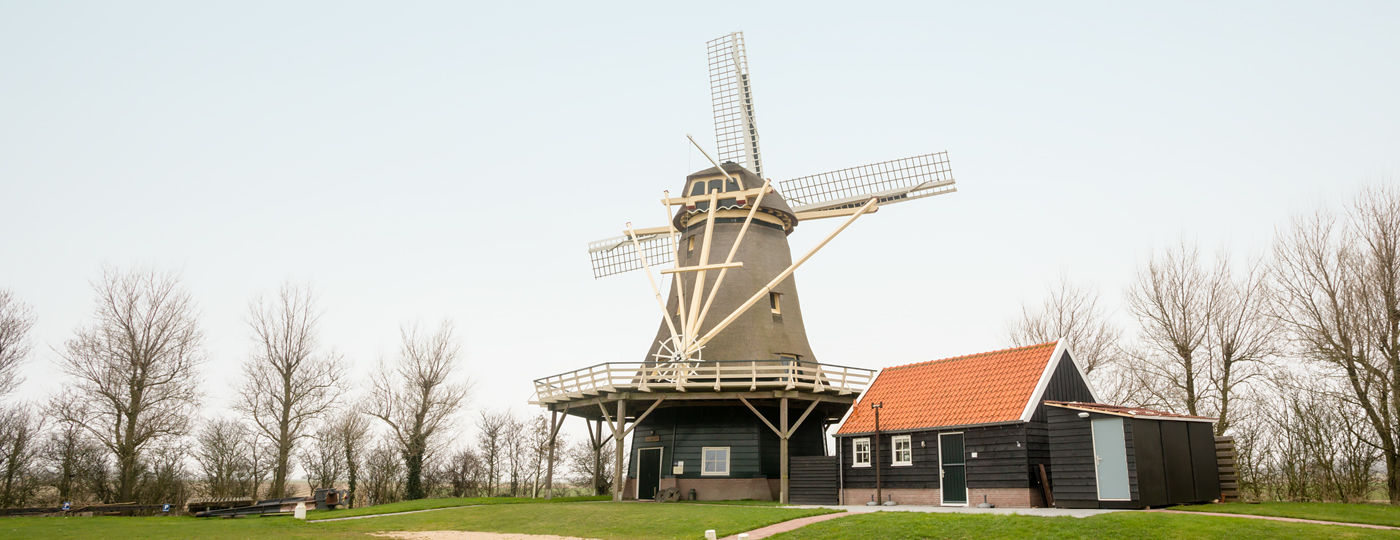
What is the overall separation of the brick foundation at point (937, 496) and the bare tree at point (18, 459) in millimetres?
26909

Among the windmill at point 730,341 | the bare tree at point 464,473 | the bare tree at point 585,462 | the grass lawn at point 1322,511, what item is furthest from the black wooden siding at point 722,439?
the bare tree at point 585,462

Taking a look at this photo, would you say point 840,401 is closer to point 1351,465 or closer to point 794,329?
Answer: point 794,329

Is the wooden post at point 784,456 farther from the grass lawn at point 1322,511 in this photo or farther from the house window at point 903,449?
the grass lawn at point 1322,511

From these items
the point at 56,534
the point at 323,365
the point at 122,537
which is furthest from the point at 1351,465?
the point at 323,365

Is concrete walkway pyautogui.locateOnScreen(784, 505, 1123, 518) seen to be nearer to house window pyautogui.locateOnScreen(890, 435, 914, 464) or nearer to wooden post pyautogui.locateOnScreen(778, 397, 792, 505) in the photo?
house window pyautogui.locateOnScreen(890, 435, 914, 464)

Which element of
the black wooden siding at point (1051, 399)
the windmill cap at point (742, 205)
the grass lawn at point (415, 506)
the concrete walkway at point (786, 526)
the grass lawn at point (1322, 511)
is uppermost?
the windmill cap at point (742, 205)

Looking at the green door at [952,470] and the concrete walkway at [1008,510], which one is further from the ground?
the green door at [952,470]

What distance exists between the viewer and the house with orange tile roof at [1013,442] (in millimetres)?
15211

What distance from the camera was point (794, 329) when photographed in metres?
25.7

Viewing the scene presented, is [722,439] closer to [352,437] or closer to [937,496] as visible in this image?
[937,496]

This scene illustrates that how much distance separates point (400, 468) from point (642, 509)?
22515 millimetres

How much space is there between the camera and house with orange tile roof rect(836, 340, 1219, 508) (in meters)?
15.2

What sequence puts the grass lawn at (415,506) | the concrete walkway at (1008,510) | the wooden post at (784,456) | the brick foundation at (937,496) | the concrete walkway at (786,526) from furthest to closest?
the grass lawn at (415,506) < the wooden post at (784,456) < the brick foundation at (937,496) < the concrete walkway at (1008,510) < the concrete walkway at (786,526)

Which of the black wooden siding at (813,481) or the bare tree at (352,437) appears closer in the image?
the black wooden siding at (813,481)
